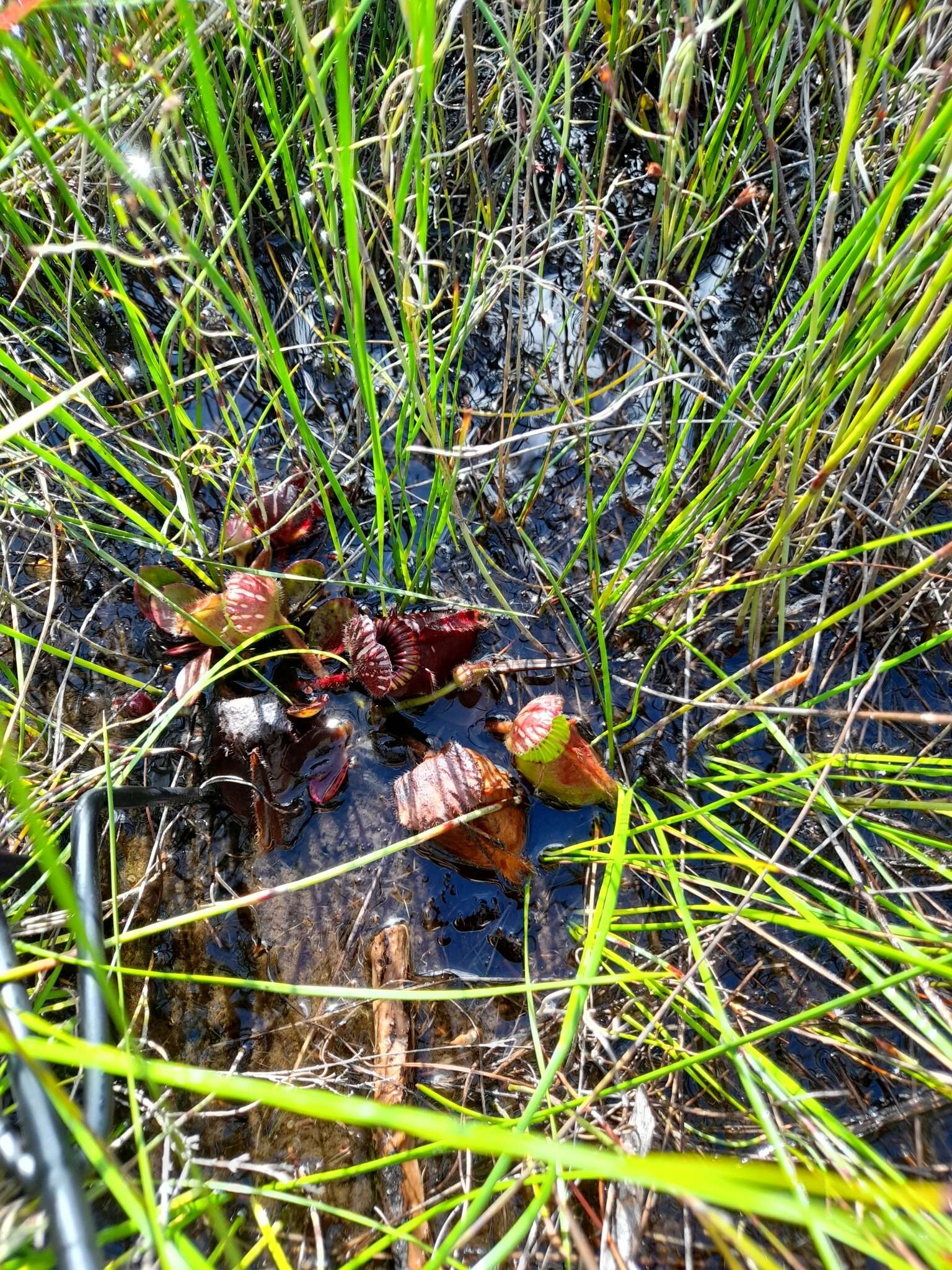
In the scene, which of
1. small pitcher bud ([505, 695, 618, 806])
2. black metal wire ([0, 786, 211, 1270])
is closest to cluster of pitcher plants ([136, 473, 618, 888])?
small pitcher bud ([505, 695, 618, 806])

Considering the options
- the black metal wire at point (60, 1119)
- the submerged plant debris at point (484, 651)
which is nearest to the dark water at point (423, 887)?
the submerged plant debris at point (484, 651)

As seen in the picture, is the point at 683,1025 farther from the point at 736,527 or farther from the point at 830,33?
the point at 830,33

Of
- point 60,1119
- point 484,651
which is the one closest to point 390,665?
point 484,651

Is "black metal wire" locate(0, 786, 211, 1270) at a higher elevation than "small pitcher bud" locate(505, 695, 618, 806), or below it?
higher

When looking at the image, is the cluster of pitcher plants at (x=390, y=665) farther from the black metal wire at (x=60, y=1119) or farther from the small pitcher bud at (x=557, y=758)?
the black metal wire at (x=60, y=1119)

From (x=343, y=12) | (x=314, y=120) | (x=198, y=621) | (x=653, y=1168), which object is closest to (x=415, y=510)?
(x=198, y=621)

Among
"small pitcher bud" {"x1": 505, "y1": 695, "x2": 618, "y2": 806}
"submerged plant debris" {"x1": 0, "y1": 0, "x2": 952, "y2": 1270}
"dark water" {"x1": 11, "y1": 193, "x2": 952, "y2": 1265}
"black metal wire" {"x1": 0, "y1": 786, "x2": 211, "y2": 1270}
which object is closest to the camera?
"black metal wire" {"x1": 0, "y1": 786, "x2": 211, "y2": 1270}

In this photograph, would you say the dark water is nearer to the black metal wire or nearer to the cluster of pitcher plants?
the cluster of pitcher plants
